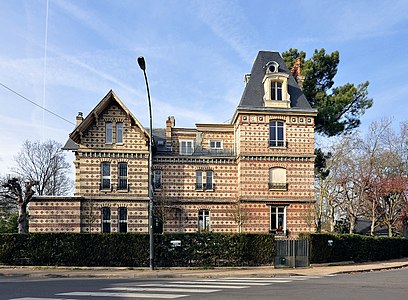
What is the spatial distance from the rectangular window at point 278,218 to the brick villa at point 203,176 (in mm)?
73

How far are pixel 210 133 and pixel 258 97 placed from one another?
508 centimetres

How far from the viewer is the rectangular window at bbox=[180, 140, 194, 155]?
33.5 meters

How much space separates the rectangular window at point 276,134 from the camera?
103 feet

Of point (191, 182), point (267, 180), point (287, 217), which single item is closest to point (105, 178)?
point (191, 182)

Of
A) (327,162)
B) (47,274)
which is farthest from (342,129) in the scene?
(47,274)

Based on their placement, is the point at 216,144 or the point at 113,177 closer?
the point at 113,177

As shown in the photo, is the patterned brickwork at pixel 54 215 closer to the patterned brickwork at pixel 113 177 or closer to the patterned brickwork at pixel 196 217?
the patterned brickwork at pixel 113 177

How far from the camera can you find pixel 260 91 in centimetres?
3231

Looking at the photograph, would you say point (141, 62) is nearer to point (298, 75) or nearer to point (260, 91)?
point (260, 91)

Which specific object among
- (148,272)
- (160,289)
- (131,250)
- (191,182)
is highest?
(191,182)

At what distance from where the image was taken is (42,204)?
95.8 ft

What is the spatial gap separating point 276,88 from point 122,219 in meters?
15.1

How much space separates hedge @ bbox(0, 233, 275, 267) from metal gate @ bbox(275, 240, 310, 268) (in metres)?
0.50

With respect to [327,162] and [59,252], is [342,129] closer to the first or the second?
[327,162]
